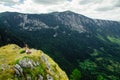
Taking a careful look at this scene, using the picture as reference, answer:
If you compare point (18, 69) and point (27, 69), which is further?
point (27, 69)

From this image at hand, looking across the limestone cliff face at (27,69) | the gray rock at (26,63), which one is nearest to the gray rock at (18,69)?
the limestone cliff face at (27,69)

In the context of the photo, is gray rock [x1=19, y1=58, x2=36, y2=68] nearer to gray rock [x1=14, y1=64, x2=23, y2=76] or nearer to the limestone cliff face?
the limestone cliff face

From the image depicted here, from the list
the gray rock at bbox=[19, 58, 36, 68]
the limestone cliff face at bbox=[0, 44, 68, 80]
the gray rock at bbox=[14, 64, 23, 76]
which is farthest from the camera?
the gray rock at bbox=[19, 58, 36, 68]

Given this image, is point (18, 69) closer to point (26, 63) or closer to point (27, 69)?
point (27, 69)

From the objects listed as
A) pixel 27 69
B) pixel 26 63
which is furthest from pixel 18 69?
pixel 26 63

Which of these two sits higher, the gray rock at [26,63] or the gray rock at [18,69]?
the gray rock at [26,63]

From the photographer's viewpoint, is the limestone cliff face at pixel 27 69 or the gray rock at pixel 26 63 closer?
the limestone cliff face at pixel 27 69

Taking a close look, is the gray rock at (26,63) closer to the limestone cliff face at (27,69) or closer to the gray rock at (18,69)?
the limestone cliff face at (27,69)

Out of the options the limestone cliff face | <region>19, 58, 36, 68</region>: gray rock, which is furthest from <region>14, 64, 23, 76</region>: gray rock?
<region>19, 58, 36, 68</region>: gray rock

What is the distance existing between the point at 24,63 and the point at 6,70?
18.4 feet

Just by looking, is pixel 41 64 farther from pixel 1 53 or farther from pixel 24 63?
pixel 1 53

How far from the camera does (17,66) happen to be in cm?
6269

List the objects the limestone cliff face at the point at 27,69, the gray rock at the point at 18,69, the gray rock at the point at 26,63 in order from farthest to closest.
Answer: the gray rock at the point at 26,63 < the gray rock at the point at 18,69 < the limestone cliff face at the point at 27,69

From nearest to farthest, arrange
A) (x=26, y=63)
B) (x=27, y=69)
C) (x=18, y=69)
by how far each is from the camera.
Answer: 1. (x=18, y=69)
2. (x=27, y=69)
3. (x=26, y=63)
